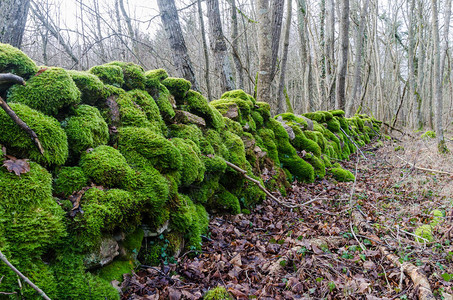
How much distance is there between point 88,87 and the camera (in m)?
3.08

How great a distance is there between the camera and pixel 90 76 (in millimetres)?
3139

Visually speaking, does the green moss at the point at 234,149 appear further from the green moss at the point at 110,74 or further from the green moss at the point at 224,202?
the green moss at the point at 110,74

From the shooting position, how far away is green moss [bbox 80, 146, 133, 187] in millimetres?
2531

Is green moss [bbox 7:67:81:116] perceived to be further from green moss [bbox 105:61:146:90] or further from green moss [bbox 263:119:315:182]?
green moss [bbox 263:119:315:182]

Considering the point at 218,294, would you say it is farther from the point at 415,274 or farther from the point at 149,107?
the point at 149,107

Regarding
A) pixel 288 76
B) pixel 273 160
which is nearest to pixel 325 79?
pixel 273 160

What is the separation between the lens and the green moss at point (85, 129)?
2639mm

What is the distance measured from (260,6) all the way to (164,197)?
22.8 feet

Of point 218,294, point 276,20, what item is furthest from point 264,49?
point 218,294

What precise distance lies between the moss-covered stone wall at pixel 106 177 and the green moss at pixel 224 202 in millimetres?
17

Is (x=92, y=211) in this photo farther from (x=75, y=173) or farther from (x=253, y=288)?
(x=253, y=288)

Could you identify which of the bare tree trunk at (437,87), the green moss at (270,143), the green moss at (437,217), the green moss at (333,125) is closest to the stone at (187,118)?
the green moss at (270,143)

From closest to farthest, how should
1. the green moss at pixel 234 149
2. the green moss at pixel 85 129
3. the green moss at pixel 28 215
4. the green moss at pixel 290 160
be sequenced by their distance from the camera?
1. the green moss at pixel 28 215
2. the green moss at pixel 85 129
3. the green moss at pixel 234 149
4. the green moss at pixel 290 160

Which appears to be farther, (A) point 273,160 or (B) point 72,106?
(A) point 273,160
